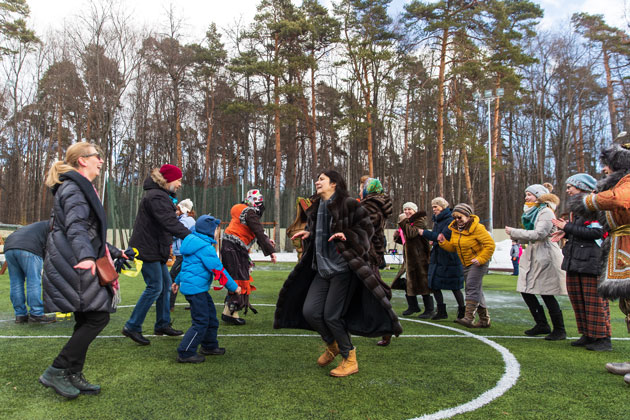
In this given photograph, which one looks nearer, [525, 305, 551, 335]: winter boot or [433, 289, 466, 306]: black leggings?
[525, 305, 551, 335]: winter boot

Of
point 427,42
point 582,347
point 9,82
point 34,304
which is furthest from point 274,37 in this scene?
point 582,347

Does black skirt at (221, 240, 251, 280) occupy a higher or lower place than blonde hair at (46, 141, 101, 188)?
lower

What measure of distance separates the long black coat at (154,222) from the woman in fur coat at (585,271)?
170 inches

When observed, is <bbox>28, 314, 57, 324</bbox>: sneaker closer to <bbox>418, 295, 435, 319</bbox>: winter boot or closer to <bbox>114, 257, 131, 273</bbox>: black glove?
<bbox>114, 257, 131, 273</bbox>: black glove

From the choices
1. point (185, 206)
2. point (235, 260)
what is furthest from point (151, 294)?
point (185, 206)

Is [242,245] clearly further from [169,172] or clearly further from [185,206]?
[185,206]

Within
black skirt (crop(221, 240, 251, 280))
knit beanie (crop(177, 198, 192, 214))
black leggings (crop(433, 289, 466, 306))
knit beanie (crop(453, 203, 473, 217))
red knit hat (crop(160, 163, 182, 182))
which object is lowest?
black leggings (crop(433, 289, 466, 306))

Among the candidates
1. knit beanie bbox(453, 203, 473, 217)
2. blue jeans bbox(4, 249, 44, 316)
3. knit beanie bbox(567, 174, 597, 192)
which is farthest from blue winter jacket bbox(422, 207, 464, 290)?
blue jeans bbox(4, 249, 44, 316)

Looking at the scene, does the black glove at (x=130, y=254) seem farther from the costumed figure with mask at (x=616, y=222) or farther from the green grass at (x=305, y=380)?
the costumed figure with mask at (x=616, y=222)

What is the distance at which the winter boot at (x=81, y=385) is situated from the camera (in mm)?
3395

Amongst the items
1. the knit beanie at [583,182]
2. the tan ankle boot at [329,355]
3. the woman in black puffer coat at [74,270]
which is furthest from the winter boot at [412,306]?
the woman in black puffer coat at [74,270]

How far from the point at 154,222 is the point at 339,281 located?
240cm

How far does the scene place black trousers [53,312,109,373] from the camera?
3333 millimetres

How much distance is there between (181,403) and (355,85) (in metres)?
32.5
